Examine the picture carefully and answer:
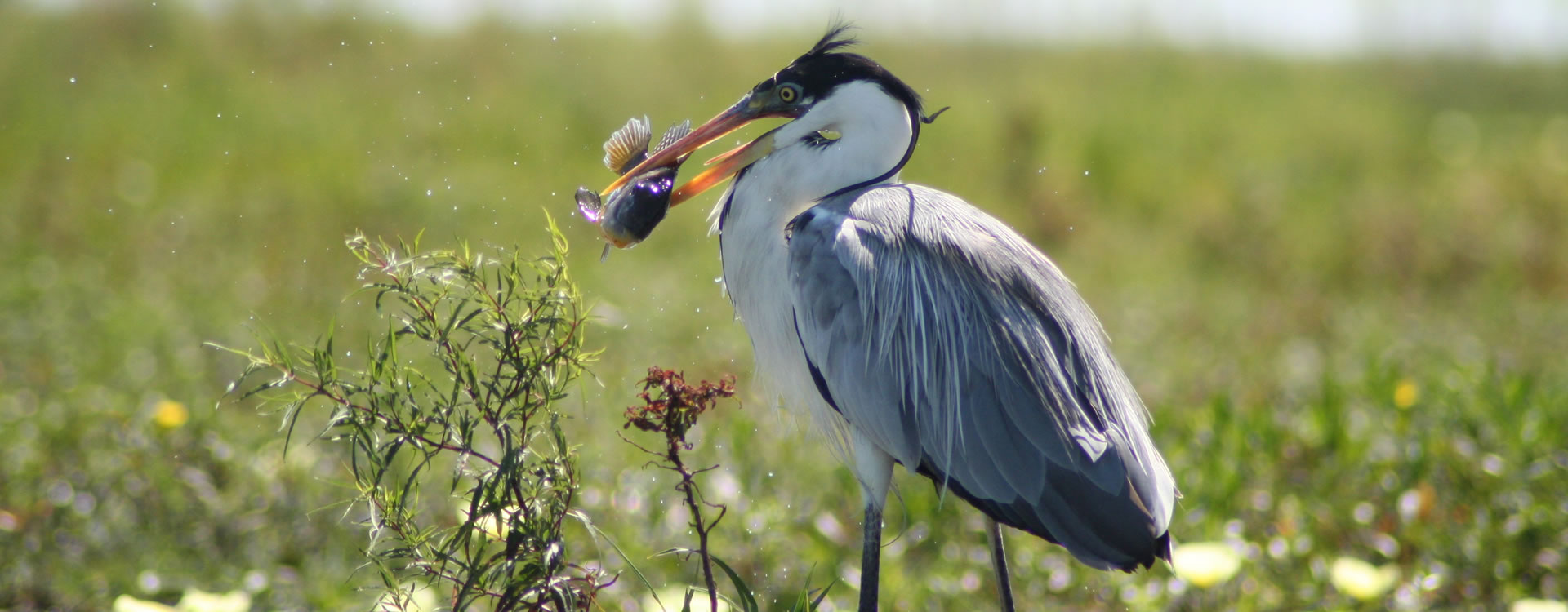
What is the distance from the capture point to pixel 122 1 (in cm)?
969

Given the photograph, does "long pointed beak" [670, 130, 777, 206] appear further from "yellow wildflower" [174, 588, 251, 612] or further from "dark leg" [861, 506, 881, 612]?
"yellow wildflower" [174, 588, 251, 612]

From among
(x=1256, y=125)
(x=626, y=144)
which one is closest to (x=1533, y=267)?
(x=1256, y=125)

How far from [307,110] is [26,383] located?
5558mm

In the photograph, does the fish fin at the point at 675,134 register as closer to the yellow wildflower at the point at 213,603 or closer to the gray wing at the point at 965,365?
the gray wing at the point at 965,365

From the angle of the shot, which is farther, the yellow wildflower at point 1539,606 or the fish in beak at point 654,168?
the yellow wildflower at point 1539,606

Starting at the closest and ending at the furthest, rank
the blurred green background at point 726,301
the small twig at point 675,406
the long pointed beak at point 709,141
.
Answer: the small twig at point 675,406, the long pointed beak at point 709,141, the blurred green background at point 726,301

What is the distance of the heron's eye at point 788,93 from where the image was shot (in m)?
2.35

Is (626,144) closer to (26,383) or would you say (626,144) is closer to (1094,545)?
(1094,545)

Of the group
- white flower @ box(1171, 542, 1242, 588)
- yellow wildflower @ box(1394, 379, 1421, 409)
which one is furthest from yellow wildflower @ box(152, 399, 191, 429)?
yellow wildflower @ box(1394, 379, 1421, 409)

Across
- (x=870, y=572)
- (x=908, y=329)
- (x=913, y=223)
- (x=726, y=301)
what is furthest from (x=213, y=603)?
(x=726, y=301)

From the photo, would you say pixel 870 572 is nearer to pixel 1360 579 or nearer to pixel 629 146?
pixel 629 146

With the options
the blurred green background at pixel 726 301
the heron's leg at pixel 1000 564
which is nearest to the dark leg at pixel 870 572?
the heron's leg at pixel 1000 564

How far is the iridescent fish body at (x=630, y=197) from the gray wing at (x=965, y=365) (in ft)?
0.86

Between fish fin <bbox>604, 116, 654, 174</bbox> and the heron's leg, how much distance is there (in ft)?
3.25
